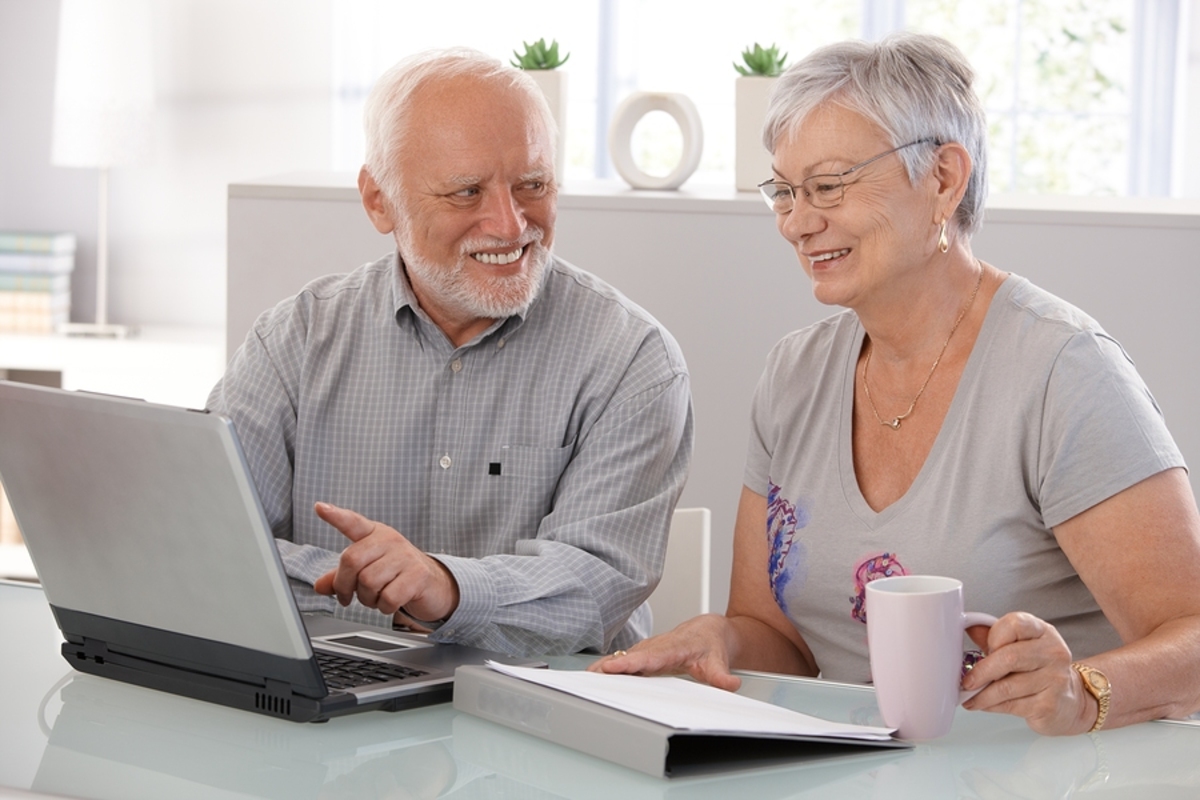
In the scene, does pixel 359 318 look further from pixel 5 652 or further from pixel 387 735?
pixel 387 735

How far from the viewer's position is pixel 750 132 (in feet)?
8.48

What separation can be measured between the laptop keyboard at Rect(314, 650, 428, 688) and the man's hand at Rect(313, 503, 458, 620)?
7 cm

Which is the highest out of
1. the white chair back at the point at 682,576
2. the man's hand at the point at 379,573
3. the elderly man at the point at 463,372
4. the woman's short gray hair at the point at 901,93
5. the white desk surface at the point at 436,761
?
the woman's short gray hair at the point at 901,93

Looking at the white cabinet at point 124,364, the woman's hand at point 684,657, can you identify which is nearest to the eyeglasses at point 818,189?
the woman's hand at point 684,657

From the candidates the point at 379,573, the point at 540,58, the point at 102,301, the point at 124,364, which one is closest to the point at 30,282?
the point at 102,301

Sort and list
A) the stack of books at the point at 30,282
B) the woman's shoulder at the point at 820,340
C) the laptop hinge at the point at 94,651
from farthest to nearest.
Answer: the stack of books at the point at 30,282 → the woman's shoulder at the point at 820,340 → the laptop hinge at the point at 94,651

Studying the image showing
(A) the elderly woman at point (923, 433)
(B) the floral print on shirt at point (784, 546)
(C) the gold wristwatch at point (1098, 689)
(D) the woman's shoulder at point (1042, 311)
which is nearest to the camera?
(C) the gold wristwatch at point (1098, 689)

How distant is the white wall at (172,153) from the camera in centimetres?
477

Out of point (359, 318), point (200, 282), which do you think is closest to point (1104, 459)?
point (359, 318)

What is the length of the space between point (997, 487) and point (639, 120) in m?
1.42

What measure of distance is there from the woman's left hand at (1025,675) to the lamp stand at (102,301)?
152 inches

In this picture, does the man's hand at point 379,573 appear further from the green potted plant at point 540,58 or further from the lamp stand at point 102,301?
the lamp stand at point 102,301

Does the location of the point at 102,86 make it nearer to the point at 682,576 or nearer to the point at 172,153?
the point at 172,153

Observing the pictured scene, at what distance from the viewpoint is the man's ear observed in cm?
175
